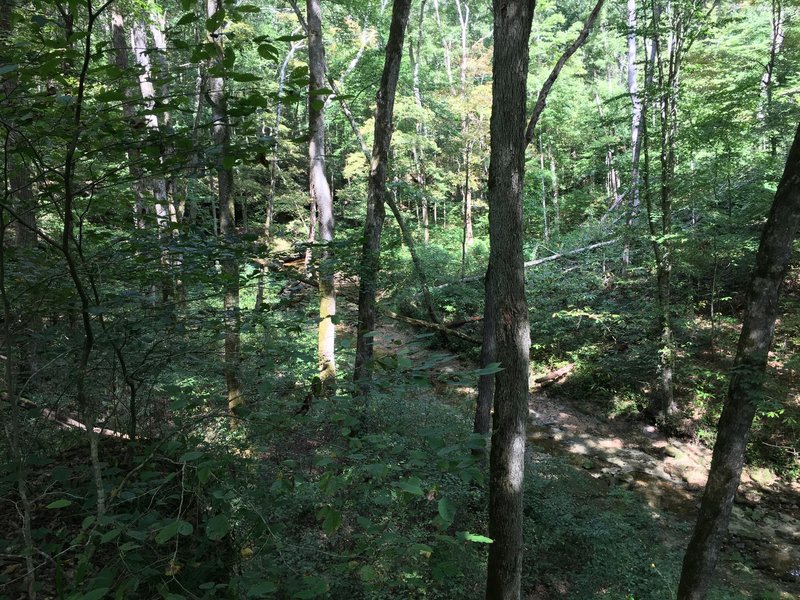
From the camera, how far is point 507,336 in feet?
11.3

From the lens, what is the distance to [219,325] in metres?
2.77

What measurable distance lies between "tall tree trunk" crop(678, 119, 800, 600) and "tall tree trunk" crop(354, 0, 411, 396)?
4021 millimetres

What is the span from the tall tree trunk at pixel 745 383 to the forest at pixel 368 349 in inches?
1.1

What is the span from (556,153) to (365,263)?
20814 millimetres

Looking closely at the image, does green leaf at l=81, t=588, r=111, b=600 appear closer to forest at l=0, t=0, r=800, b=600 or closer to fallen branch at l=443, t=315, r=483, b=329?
forest at l=0, t=0, r=800, b=600

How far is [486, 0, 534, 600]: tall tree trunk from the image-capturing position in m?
3.36

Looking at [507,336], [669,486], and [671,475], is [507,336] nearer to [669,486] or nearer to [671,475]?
[669,486]

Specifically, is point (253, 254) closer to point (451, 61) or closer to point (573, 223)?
point (573, 223)

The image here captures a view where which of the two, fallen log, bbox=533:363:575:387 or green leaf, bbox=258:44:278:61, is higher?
green leaf, bbox=258:44:278:61

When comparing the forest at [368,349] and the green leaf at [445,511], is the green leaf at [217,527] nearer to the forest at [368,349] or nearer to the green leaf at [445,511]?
the forest at [368,349]

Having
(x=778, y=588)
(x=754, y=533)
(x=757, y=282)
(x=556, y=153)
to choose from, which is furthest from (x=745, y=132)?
(x=556, y=153)

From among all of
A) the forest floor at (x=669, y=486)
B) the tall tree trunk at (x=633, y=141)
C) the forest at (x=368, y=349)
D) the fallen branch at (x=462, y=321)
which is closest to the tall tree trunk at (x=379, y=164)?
the forest at (x=368, y=349)

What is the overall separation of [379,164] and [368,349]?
2.90 metres

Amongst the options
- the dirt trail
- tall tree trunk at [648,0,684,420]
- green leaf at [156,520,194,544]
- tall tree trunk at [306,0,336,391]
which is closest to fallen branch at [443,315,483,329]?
the dirt trail
